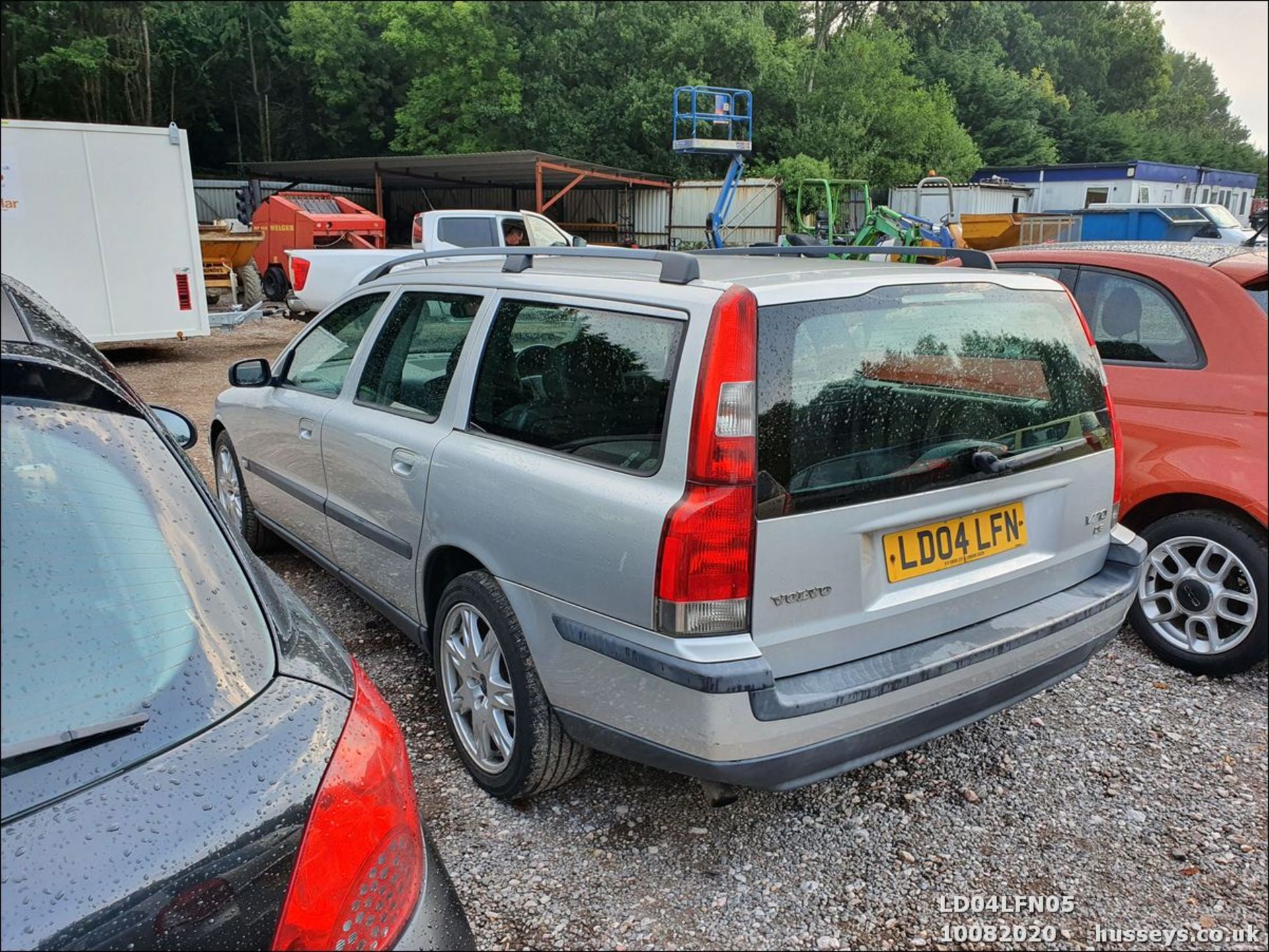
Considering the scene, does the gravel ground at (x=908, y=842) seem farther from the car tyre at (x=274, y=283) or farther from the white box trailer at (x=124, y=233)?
the car tyre at (x=274, y=283)

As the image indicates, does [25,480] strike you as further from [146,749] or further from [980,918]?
[980,918]

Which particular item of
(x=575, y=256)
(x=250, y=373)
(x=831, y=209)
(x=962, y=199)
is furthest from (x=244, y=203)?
(x=575, y=256)

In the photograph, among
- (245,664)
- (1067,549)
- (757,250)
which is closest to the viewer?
(245,664)

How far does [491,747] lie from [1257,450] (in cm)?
305

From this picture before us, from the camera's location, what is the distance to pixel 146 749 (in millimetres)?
1214

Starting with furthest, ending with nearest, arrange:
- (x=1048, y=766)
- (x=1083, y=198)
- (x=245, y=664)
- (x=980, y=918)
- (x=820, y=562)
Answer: (x=1083, y=198) → (x=1048, y=766) → (x=980, y=918) → (x=820, y=562) → (x=245, y=664)

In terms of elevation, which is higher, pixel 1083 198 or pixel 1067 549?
pixel 1083 198

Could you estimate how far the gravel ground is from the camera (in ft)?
7.66

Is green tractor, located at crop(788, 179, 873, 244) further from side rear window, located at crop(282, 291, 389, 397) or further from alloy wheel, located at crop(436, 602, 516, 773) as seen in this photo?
alloy wheel, located at crop(436, 602, 516, 773)

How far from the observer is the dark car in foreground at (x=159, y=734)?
109 cm

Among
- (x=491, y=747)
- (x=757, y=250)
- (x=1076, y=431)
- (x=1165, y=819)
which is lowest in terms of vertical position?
(x=1165, y=819)

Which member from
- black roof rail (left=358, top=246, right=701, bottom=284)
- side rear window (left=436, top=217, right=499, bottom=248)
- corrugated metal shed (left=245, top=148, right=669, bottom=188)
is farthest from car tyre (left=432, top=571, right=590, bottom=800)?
corrugated metal shed (left=245, top=148, right=669, bottom=188)

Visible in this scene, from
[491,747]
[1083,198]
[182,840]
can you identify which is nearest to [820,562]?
[491,747]

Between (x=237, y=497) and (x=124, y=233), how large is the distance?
8.35 ft
